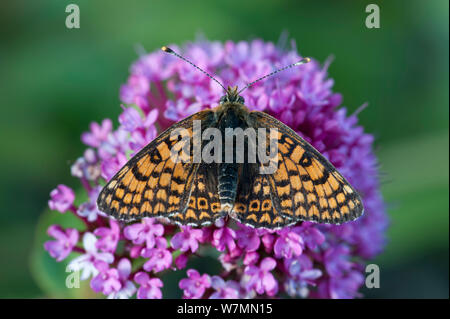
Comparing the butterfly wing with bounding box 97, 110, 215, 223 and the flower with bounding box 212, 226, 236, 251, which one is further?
the flower with bounding box 212, 226, 236, 251

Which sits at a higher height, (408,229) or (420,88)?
(420,88)

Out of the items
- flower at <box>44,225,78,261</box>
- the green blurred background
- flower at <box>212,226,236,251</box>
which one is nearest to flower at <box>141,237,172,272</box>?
flower at <box>212,226,236,251</box>

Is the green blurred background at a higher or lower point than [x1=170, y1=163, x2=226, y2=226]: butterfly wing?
higher

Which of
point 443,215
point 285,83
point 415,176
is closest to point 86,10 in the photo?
point 285,83

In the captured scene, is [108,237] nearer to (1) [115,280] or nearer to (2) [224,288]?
(1) [115,280]

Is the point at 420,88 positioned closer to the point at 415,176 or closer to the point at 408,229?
the point at 415,176

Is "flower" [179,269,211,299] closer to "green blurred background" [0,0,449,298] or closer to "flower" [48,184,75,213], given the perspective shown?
"flower" [48,184,75,213]

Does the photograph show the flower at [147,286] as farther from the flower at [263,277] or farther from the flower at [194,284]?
the flower at [263,277]

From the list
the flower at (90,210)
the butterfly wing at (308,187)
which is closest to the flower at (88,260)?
the flower at (90,210)
